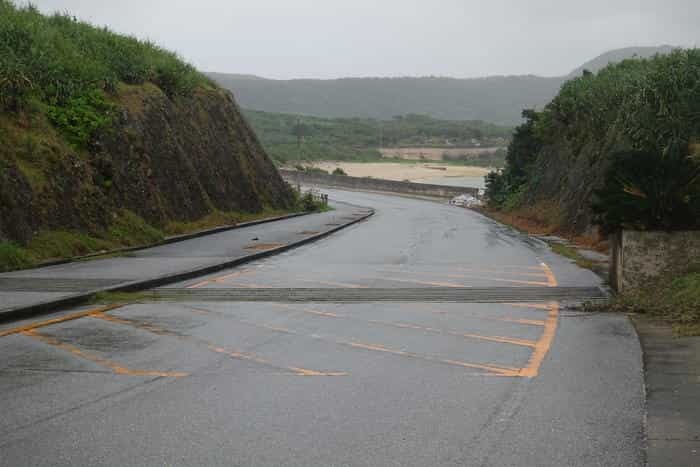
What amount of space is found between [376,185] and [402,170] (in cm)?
4156

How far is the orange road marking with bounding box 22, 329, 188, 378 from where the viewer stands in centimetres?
839

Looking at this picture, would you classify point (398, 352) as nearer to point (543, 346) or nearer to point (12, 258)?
point (543, 346)

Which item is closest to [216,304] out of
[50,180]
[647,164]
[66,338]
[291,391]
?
[66,338]

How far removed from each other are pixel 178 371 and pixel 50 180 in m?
14.0

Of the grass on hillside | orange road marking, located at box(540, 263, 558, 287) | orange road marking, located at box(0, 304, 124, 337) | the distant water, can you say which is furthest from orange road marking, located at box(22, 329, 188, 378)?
the distant water

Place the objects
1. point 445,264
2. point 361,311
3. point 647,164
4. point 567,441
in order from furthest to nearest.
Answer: point 445,264 < point 647,164 < point 361,311 < point 567,441

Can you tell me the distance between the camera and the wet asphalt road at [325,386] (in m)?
Result: 6.08

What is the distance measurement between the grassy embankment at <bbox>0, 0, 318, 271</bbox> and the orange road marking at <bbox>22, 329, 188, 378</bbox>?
7.37m

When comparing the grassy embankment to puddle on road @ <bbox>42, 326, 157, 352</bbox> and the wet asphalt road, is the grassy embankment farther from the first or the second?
the wet asphalt road

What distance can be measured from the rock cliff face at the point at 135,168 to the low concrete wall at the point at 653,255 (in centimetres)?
Result: 1181

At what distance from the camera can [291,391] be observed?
773cm

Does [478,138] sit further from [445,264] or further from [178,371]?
[178,371]

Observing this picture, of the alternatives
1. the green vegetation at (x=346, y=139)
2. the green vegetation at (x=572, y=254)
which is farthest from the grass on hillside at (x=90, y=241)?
the green vegetation at (x=346, y=139)

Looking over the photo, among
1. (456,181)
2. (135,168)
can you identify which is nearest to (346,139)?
(456,181)
